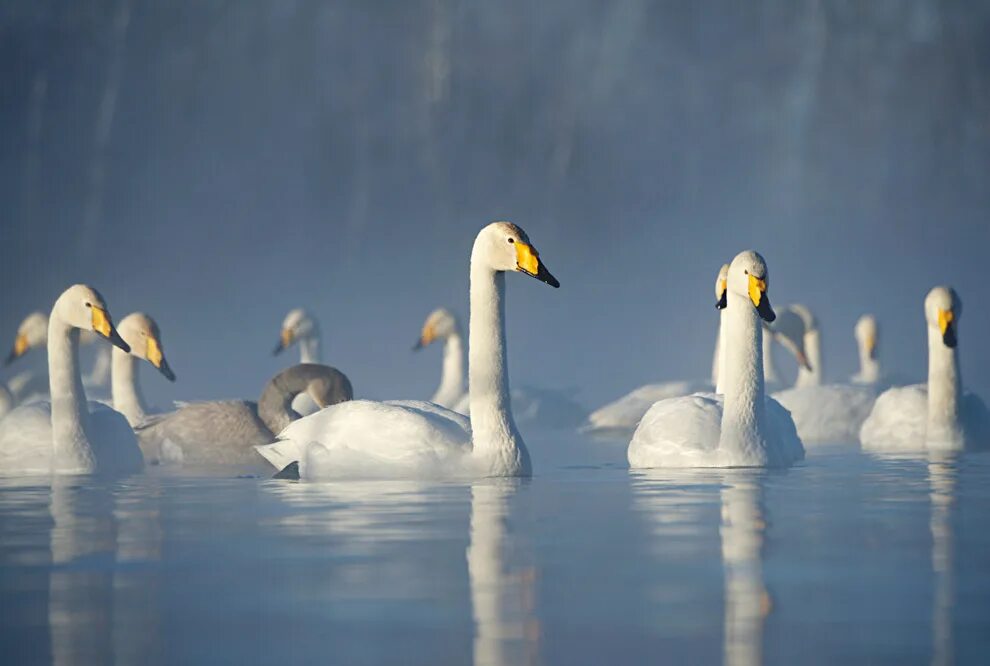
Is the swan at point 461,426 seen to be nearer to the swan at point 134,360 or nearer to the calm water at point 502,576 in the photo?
the calm water at point 502,576

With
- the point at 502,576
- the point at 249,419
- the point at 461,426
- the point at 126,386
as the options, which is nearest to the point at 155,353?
the point at 126,386

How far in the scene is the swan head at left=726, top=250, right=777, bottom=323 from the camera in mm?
13438

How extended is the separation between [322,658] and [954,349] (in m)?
12.6

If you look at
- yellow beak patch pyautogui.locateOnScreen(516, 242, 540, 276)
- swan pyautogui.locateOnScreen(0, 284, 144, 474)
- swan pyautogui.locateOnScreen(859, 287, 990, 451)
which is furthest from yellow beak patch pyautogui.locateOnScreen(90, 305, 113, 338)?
swan pyautogui.locateOnScreen(859, 287, 990, 451)

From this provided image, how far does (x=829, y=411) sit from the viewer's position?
1995 cm

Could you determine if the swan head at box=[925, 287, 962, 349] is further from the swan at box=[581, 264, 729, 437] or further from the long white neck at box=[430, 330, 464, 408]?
the long white neck at box=[430, 330, 464, 408]

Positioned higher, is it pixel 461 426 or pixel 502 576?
pixel 461 426

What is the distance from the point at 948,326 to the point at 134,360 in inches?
317

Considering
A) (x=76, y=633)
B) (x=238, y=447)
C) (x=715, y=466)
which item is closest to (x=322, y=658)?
(x=76, y=633)

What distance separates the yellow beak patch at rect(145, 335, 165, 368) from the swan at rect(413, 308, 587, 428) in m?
4.71

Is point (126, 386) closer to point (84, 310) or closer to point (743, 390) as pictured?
point (84, 310)

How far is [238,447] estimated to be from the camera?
51.9 feet

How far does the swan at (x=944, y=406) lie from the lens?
16844mm

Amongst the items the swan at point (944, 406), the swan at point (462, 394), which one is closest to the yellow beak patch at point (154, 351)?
the swan at point (462, 394)
